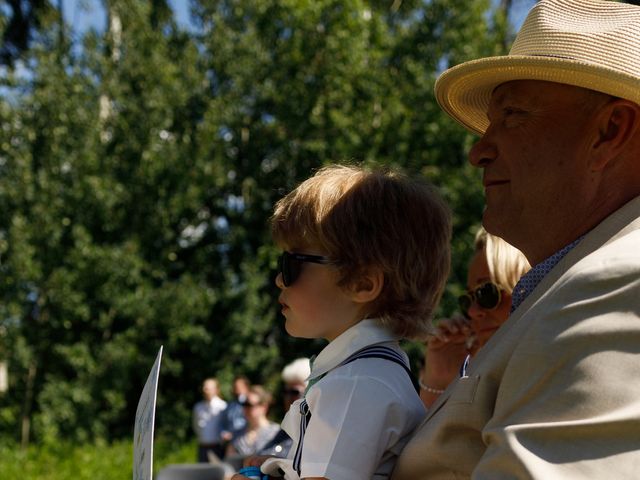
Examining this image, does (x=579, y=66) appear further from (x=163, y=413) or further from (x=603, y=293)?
(x=163, y=413)

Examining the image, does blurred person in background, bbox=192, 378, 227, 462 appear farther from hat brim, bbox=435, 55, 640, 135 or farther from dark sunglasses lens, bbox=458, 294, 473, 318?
hat brim, bbox=435, 55, 640, 135

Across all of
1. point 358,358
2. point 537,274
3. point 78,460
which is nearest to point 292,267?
point 358,358

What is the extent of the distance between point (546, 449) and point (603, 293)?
0.26m

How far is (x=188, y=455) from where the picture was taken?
14.0m

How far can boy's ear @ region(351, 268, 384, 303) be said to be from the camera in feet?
7.03

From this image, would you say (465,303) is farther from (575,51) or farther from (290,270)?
(575,51)

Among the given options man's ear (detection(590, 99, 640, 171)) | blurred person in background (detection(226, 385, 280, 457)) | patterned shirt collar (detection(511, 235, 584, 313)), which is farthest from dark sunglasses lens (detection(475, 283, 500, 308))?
blurred person in background (detection(226, 385, 280, 457))

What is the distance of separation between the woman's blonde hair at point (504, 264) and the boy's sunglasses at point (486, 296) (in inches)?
1.3

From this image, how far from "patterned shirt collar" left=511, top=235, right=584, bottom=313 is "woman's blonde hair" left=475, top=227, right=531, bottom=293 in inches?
47.0

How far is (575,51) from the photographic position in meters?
1.78

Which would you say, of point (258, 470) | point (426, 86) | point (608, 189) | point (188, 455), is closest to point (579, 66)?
point (608, 189)

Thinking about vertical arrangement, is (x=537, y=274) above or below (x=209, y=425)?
above

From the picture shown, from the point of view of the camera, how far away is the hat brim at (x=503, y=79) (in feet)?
5.62

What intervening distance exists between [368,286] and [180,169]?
48.0 feet
